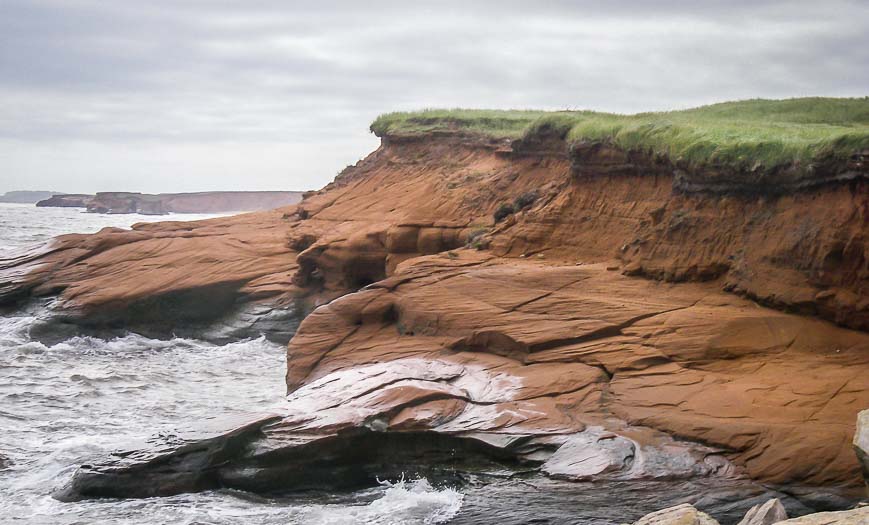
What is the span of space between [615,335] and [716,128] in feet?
13.4

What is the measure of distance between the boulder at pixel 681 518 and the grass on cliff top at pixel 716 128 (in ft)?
20.4

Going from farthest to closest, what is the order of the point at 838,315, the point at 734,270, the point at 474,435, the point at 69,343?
the point at 69,343 → the point at 734,270 → the point at 838,315 → the point at 474,435

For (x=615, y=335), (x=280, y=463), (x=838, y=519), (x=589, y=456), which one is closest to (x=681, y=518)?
(x=838, y=519)

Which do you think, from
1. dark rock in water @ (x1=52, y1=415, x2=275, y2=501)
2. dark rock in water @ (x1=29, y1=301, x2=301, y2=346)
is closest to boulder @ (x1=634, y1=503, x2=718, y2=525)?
dark rock in water @ (x1=52, y1=415, x2=275, y2=501)

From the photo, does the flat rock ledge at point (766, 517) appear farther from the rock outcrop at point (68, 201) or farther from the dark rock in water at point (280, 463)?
the rock outcrop at point (68, 201)

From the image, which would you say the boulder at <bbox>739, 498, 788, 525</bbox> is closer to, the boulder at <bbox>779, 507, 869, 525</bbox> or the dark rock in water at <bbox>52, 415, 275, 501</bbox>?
the boulder at <bbox>779, 507, 869, 525</bbox>

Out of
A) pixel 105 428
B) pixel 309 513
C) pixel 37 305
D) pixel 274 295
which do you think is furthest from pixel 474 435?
pixel 37 305

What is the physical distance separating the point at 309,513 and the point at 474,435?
6.76 ft

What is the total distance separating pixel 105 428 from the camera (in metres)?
14.0

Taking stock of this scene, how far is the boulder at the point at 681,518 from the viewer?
7059 mm

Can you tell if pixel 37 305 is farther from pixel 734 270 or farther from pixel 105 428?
pixel 734 270

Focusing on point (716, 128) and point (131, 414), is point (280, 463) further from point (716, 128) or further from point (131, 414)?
point (716, 128)

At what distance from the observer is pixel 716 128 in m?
14.5

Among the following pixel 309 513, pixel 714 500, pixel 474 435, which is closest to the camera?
pixel 714 500
